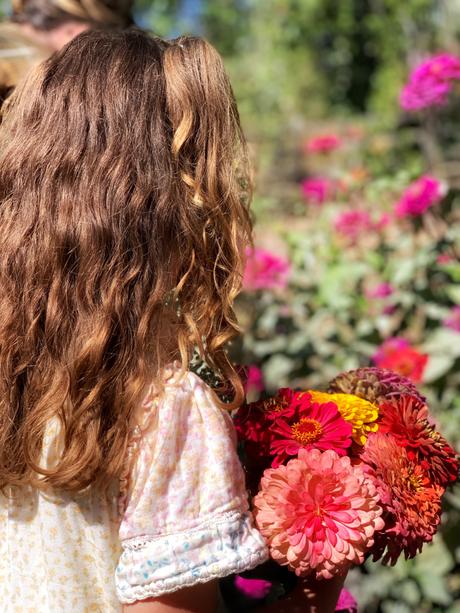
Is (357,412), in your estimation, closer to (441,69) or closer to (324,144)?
(441,69)

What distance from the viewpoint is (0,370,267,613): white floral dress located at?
94 cm

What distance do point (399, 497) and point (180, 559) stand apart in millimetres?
302

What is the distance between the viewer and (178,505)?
95 cm

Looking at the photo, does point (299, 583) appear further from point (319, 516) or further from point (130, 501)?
point (130, 501)

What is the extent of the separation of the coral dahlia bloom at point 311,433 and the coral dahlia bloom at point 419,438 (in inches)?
3.2

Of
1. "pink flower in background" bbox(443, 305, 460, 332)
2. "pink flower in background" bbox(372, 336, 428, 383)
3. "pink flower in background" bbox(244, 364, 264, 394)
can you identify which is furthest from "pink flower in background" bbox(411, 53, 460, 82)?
"pink flower in background" bbox(244, 364, 264, 394)

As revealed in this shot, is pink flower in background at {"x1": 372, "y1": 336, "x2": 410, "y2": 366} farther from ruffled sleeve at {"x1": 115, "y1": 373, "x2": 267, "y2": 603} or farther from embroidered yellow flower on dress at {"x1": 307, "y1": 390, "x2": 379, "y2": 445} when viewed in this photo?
ruffled sleeve at {"x1": 115, "y1": 373, "x2": 267, "y2": 603}

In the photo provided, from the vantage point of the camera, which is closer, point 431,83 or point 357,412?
point 357,412

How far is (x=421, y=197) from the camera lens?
2.74m

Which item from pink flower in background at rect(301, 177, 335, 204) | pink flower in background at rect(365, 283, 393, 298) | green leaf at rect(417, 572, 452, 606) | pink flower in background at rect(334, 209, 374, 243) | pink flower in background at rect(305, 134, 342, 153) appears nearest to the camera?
green leaf at rect(417, 572, 452, 606)

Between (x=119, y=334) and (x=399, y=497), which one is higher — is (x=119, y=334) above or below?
above

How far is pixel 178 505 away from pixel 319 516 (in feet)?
0.60

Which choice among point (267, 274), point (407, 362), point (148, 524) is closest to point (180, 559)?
point (148, 524)

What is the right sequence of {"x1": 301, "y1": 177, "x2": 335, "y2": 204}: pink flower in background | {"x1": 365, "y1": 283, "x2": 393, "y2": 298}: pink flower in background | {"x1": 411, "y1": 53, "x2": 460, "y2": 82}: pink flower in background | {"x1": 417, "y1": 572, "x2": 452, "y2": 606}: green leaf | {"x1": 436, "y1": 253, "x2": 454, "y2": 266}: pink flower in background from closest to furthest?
1. {"x1": 417, "y1": 572, "x2": 452, "y2": 606}: green leaf
2. {"x1": 436, "y1": 253, "x2": 454, "y2": 266}: pink flower in background
3. {"x1": 365, "y1": 283, "x2": 393, "y2": 298}: pink flower in background
4. {"x1": 411, "y1": 53, "x2": 460, "y2": 82}: pink flower in background
5. {"x1": 301, "y1": 177, "x2": 335, "y2": 204}: pink flower in background
